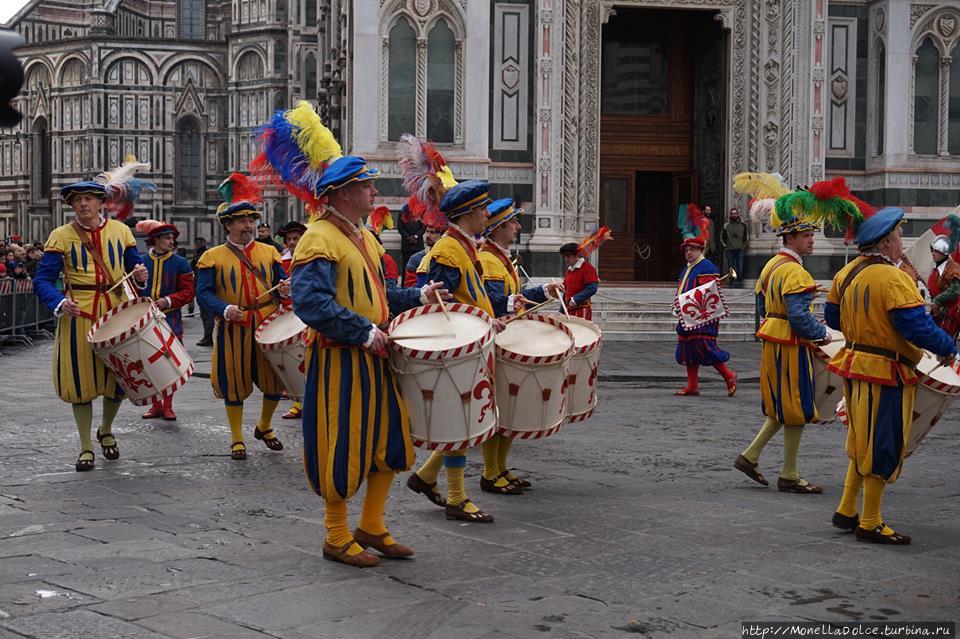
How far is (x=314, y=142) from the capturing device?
6594mm

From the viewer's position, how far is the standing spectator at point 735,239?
22500mm

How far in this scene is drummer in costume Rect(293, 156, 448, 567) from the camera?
585 centimetres

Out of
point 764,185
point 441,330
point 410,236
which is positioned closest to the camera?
point 441,330

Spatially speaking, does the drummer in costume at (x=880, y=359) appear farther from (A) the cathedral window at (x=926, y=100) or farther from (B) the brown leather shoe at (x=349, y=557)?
(A) the cathedral window at (x=926, y=100)

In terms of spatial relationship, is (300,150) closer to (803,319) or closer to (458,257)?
(458,257)

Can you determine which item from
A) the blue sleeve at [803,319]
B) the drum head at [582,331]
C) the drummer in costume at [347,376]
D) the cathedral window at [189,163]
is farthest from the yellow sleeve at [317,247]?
the cathedral window at [189,163]

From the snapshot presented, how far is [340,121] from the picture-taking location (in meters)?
31.3

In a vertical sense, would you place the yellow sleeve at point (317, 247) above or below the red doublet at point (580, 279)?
above

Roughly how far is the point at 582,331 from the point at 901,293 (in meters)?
2.16

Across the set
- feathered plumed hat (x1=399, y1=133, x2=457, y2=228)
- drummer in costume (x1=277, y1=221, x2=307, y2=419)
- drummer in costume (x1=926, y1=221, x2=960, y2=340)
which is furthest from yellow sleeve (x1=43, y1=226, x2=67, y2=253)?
drummer in costume (x1=926, y1=221, x2=960, y2=340)

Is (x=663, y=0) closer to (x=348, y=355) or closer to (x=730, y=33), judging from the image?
(x=730, y=33)

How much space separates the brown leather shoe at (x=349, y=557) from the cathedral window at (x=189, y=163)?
51.2m

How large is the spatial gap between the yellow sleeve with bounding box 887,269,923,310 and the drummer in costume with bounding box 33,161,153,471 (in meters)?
4.99

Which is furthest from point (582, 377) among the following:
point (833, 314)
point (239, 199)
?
point (239, 199)
